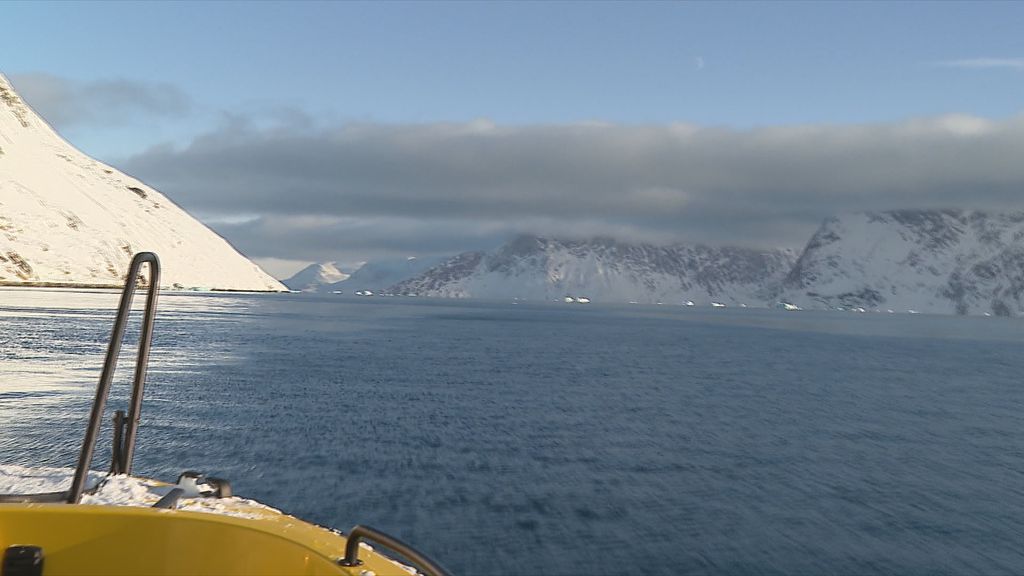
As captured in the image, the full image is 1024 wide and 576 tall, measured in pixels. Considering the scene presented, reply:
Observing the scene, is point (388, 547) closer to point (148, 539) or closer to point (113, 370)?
point (148, 539)

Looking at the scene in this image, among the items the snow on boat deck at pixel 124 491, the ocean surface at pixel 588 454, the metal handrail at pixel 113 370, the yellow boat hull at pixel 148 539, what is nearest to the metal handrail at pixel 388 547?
the yellow boat hull at pixel 148 539

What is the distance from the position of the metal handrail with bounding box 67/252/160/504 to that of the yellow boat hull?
0.65 m

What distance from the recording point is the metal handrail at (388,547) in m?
6.02

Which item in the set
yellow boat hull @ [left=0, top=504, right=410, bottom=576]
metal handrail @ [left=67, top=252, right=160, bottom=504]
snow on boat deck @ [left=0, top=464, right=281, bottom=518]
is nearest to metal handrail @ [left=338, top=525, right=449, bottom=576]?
yellow boat hull @ [left=0, top=504, right=410, bottom=576]

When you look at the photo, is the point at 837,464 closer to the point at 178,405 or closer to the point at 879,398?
the point at 879,398

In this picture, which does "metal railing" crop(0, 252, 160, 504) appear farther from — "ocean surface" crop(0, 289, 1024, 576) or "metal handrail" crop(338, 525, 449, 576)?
"ocean surface" crop(0, 289, 1024, 576)

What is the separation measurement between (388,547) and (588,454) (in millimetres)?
24216

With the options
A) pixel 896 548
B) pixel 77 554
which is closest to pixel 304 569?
pixel 77 554

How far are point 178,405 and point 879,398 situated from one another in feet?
143

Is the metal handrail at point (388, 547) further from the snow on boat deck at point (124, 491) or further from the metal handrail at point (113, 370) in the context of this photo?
the metal handrail at point (113, 370)

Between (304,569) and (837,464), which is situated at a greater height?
(304,569)

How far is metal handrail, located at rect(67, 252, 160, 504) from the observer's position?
8.44m

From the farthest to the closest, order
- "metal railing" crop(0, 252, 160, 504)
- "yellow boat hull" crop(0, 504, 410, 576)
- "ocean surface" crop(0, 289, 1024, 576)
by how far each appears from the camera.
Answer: "ocean surface" crop(0, 289, 1024, 576), "metal railing" crop(0, 252, 160, 504), "yellow boat hull" crop(0, 504, 410, 576)

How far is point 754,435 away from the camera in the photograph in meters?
34.4
